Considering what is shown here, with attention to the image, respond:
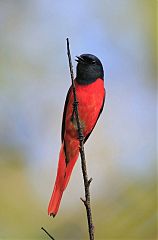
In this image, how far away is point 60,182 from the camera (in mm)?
626

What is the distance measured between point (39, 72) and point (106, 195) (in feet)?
1.00

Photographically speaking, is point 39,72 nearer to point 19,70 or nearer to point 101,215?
point 19,70

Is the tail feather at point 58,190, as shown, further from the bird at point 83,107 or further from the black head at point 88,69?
the black head at point 88,69

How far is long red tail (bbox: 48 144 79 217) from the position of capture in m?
0.56

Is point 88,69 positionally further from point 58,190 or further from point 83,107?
point 58,190

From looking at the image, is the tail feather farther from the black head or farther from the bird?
the black head

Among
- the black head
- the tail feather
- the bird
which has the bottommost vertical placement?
the tail feather

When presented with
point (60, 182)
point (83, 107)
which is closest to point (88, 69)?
point (83, 107)

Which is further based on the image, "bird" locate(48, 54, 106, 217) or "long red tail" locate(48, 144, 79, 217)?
"bird" locate(48, 54, 106, 217)

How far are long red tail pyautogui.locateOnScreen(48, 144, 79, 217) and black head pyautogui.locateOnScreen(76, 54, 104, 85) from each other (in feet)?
0.40

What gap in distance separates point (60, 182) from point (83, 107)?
141 mm

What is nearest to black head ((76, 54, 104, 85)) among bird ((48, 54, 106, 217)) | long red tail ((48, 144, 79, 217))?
bird ((48, 54, 106, 217))

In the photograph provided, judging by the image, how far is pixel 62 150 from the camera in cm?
69

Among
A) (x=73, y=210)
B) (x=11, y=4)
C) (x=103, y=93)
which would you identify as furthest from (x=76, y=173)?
(x=11, y=4)
